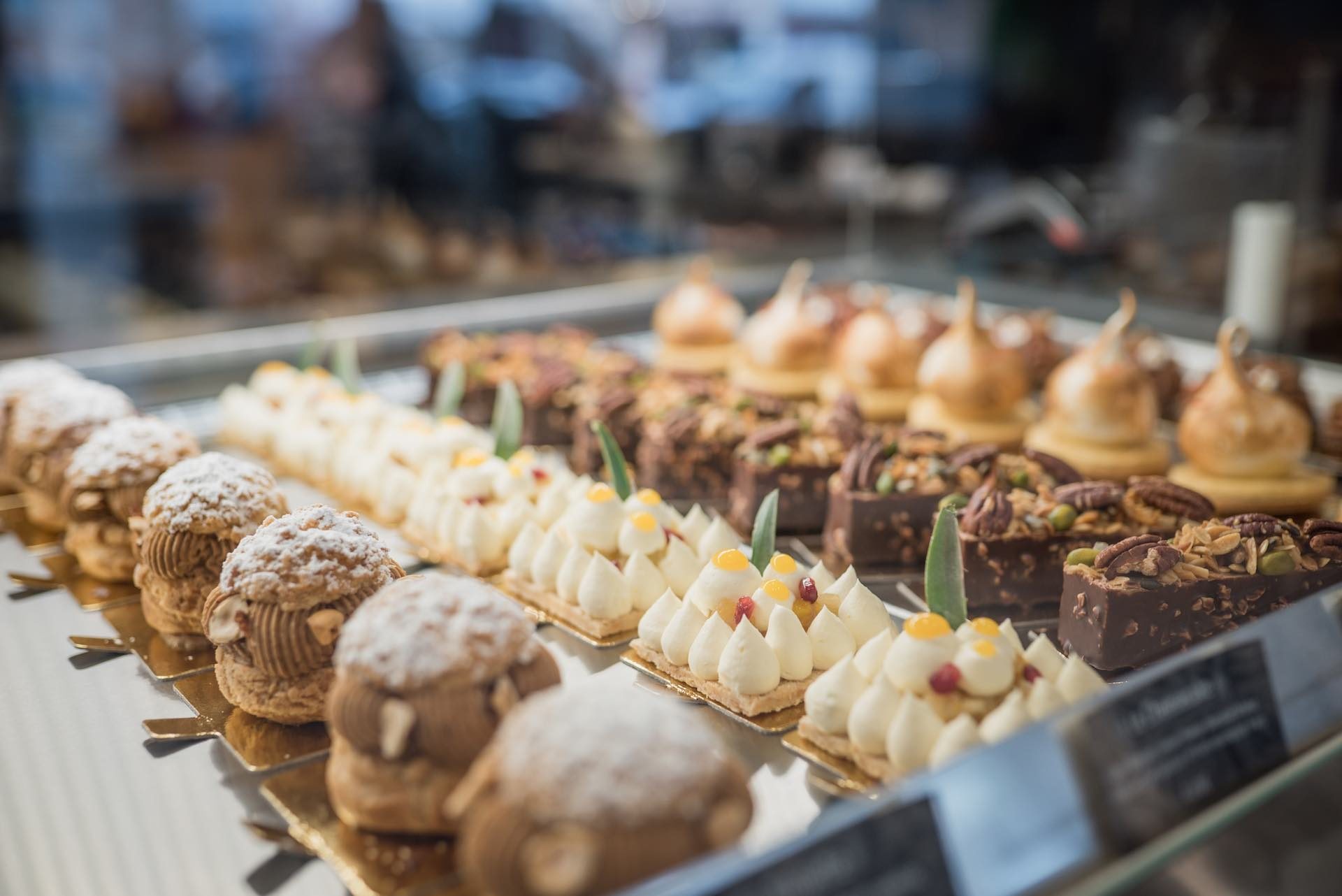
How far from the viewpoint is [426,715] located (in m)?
1.75

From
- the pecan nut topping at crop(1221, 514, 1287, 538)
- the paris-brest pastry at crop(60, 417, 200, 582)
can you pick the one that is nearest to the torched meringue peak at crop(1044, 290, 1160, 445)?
the pecan nut topping at crop(1221, 514, 1287, 538)

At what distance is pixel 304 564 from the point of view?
2.14 meters

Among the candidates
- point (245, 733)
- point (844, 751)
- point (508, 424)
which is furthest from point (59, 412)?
point (844, 751)

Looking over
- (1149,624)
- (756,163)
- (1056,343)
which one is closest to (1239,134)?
(1056,343)

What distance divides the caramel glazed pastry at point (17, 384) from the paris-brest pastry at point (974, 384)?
2.44 m

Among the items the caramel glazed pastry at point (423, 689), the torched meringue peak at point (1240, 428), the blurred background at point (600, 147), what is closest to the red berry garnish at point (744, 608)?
the caramel glazed pastry at point (423, 689)

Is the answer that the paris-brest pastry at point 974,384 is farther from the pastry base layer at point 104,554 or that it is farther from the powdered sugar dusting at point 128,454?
the pastry base layer at point 104,554

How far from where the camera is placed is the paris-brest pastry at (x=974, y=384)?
362cm

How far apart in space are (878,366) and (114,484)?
229 cm

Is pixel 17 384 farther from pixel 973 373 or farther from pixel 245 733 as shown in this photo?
pixel 973 373

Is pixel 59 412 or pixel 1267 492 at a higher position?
pixel 59 412

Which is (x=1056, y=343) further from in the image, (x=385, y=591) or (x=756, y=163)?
(x=385, y=591)

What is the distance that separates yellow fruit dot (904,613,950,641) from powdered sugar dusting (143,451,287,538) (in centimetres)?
125

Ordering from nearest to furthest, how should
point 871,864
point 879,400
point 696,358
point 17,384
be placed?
1. point 871,864
2. point 17,384
3. point 879,400
4. point 696,358
